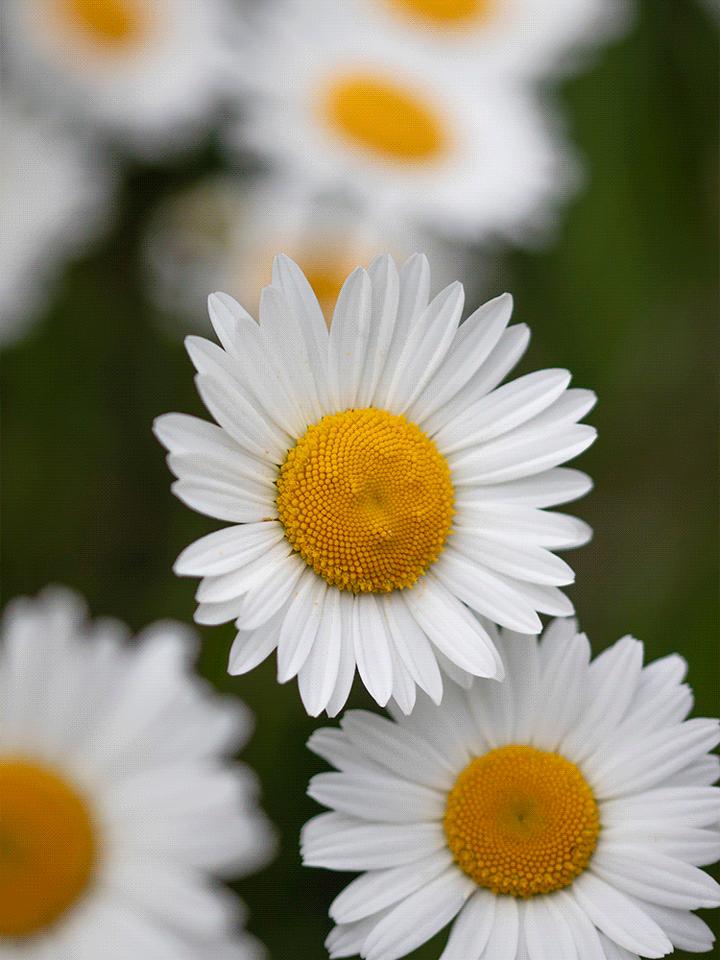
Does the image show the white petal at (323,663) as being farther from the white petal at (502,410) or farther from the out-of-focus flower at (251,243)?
the out-of-focus flower at (251,243)

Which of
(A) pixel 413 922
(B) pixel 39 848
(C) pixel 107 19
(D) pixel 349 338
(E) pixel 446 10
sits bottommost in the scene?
(B) pixel 39 848

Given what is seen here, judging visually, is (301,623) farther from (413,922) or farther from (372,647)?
(413,922)

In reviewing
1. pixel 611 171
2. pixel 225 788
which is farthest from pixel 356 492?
pixel 611 171

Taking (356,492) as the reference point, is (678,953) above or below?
below

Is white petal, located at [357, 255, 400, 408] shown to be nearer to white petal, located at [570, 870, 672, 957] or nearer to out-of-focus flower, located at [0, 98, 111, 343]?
white petal, located at [570, 870, 672, 957]

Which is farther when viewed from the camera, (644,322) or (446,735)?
(644,322)

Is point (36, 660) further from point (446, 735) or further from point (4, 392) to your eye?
point (4, 392)

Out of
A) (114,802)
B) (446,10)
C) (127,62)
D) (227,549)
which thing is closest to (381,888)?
(227,549)
